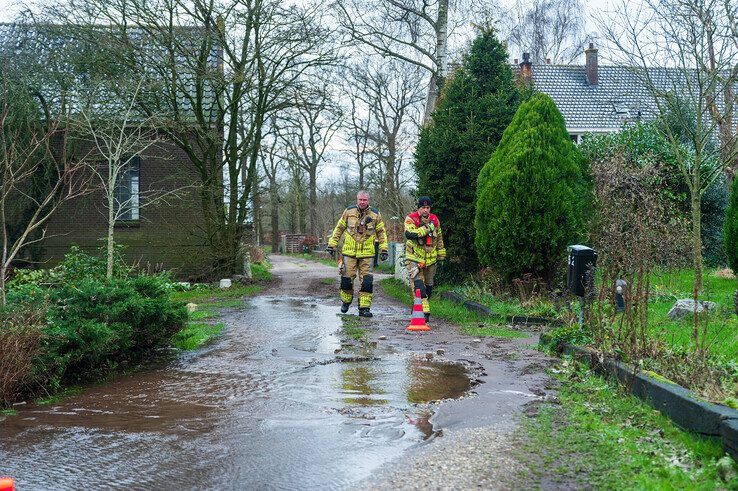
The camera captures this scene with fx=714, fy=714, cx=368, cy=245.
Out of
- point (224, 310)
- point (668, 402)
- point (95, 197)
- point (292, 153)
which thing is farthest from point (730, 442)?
point (292, 153)

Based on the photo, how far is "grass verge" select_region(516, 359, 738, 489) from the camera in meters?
3.89

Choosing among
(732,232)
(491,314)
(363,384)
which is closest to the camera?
(363,384)

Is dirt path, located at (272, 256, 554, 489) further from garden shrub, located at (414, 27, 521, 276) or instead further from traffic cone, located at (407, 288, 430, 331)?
garden shrub, located at (414, 27, 521, 276)

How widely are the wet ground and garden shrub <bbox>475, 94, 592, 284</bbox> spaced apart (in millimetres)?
3112

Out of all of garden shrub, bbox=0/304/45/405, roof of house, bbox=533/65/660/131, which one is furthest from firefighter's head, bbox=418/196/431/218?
roof of house, bbox=533/65/660/131

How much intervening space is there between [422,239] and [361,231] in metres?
1.13

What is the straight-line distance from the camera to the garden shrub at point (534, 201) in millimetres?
11727

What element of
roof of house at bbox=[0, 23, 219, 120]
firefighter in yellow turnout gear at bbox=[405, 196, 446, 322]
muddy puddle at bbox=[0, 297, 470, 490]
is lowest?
muddy puddle at bbox=[0, 297, 470, 490]

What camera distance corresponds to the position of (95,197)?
21.7m

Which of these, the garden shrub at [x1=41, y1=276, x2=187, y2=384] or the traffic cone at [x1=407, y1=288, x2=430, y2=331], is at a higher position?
the garden shrub at [x1=41, y1=276, x2=187, y2=384]

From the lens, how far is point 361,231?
12.1 m

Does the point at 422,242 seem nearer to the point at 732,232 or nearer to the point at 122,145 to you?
the point at 732,232

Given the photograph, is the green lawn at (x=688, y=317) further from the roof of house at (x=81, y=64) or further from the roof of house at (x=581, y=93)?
the roof of house at (x=581, y=93)

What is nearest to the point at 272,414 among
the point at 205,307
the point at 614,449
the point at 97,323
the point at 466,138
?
the point at 97,323
